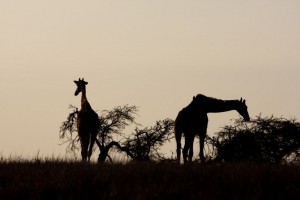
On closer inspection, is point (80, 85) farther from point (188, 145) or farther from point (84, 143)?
point (188, 145)

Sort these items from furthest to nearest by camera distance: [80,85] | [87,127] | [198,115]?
[80,85], [87,127], [198,115]

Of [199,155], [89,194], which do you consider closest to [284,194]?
[89,194]

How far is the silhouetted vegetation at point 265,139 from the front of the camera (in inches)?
1032

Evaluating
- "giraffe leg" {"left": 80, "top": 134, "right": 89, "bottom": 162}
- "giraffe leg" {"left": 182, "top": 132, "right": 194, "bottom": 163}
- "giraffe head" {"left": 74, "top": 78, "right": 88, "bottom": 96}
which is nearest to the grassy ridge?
"giraffe leg" {"left": 182, "top": 132, "right": 194, "bottom": 163}

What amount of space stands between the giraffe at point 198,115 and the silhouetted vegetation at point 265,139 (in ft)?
9.35

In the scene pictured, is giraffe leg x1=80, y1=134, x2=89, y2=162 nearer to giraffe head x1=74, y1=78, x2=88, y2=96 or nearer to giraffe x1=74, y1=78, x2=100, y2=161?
giraffe x1=74, y1=78, x2=100, y2=161

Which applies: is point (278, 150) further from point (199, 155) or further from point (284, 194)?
point (284, 194)

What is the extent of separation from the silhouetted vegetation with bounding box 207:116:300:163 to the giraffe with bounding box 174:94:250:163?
2.85 metres

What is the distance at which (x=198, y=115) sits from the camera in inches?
909

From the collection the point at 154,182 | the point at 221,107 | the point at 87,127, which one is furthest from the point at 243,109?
the point at 154,182

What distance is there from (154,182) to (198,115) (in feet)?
26.2

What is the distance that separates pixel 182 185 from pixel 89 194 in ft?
5.94

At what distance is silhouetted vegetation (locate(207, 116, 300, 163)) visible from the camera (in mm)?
26203

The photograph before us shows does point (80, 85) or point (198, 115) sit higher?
point (80, 85)
